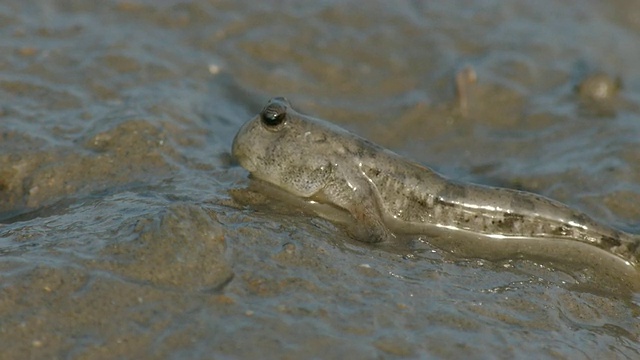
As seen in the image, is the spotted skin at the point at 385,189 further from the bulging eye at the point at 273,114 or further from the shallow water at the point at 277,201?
the shallow water at the point at 277,201

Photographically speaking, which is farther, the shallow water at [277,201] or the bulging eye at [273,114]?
the bulging eye at [273,114]

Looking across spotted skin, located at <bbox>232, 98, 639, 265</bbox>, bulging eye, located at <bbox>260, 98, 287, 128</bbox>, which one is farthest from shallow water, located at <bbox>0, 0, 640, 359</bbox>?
bulging eye, located at <bbox>260, 98, 287, 128</bbox>

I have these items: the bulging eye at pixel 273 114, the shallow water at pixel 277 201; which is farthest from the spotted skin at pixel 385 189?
the shallow water at pixel 277 201

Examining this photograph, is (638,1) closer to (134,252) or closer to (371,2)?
(371,2)

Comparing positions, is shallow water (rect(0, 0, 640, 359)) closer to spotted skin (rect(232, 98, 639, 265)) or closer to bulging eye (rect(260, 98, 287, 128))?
spotted skin (rect(232, 98, 639, 265))

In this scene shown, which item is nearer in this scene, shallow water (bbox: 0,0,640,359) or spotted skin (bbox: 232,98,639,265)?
shallow water (bbox: 0,0,640,359)

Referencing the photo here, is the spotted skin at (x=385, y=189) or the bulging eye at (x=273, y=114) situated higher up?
the bulging eye at (x=273, y=114)

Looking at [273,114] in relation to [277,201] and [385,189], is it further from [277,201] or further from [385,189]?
[385,189]
